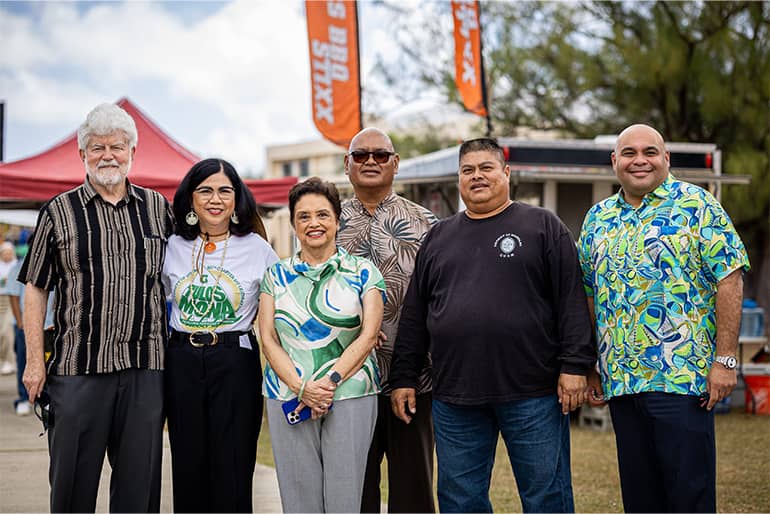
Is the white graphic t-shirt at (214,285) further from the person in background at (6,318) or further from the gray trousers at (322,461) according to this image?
the person in background at (6,318)

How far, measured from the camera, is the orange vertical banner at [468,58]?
11.9m

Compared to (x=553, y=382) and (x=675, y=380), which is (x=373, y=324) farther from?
(x=675, y=380)

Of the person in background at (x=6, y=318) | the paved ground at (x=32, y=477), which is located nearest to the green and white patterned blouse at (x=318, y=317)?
the paved ground at (x=32, y=477)

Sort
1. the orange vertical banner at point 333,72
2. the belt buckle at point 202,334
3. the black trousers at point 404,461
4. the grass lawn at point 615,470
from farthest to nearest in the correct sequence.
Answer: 1. the orange vertical banner at point 333,72
2. the grass lawn at point 615,470
3. the black trousers at point 404,461
4. the belt buckle at point 202,334

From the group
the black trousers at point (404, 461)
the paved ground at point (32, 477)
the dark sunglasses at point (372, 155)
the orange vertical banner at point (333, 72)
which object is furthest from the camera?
the orange vertical banner at point (333, 72)

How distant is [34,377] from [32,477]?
3.05 meters

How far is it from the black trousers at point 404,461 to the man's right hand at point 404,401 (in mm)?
202

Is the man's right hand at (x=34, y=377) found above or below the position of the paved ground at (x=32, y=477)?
above

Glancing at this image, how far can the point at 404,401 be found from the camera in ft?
13.8

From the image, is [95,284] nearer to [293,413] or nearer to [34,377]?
[34,377]

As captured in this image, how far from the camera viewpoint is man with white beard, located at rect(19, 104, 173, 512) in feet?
12.8

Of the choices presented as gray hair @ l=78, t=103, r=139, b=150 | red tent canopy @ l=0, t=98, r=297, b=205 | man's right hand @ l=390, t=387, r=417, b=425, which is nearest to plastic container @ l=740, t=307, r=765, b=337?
red tent canopy @ l=0, t=98, r=297, b=205

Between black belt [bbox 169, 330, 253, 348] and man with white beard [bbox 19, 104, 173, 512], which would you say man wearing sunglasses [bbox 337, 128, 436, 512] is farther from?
man with white beard [bbox 19, 104, 173, 512]

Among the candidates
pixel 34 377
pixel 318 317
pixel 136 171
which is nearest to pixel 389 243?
pixel 318 317
